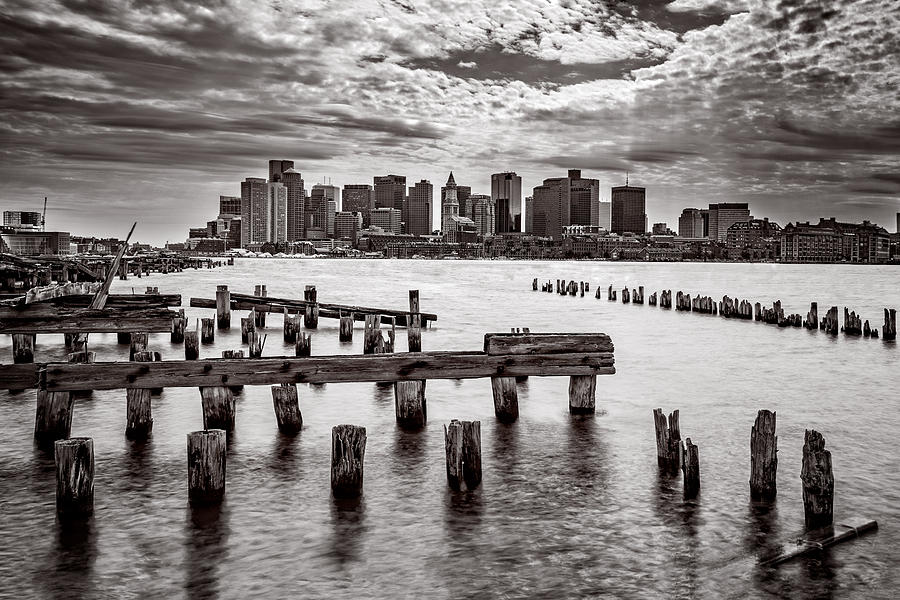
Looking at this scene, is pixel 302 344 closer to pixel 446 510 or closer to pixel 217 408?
pixel 217 408

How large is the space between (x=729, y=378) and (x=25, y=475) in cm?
1814

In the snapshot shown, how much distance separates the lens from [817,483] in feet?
29.3

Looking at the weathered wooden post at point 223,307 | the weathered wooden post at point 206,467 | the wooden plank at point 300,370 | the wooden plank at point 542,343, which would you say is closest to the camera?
the weathered wooden post at point 206,467

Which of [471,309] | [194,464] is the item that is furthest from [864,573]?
[471,309]

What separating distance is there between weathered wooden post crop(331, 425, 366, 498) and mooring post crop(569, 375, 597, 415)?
6.65 meters

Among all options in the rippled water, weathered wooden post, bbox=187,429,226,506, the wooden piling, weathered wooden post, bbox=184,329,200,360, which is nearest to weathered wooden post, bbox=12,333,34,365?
the rippled water

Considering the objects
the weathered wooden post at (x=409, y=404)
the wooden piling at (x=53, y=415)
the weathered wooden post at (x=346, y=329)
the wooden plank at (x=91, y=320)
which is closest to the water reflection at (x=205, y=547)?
the wooden piling at (x=53, y=415)

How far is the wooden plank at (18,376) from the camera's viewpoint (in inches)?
465

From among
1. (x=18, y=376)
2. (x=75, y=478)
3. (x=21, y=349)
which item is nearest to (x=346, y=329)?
(x=21, y=349)

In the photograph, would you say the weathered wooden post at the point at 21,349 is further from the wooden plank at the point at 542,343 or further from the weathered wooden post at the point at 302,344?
the wooden plank at the point at 542,343

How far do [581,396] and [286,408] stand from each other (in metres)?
6.11

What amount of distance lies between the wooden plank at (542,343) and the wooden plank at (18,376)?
7.44 meters

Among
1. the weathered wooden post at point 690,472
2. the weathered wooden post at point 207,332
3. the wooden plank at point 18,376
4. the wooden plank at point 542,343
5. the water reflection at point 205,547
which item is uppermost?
the wooden plank at point 542,343

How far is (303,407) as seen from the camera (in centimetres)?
1577
